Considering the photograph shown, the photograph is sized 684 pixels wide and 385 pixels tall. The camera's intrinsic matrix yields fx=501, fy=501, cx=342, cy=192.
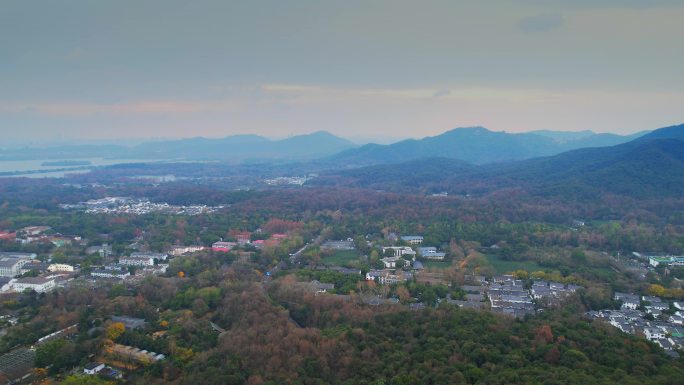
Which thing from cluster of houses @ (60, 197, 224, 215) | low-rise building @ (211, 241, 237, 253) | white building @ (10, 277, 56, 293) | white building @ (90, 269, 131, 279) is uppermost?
cluster of houses @ (60, 197, 224, 215)

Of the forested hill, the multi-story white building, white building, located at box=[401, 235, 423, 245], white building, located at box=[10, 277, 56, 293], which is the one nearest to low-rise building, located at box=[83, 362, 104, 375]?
white building, located at box=[10, 277, 56, 293]

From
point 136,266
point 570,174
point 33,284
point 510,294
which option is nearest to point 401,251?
point 510,294

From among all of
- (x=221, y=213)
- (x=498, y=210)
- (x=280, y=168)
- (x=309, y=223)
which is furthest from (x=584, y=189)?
(x=280, y=168)

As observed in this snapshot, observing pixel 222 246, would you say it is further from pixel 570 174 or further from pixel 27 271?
pixel 570 174

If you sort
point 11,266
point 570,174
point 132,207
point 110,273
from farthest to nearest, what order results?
point 570,174
point 132,207
point 11,266
point 110,273

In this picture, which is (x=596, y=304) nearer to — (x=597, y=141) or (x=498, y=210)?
(x=498, y=210)

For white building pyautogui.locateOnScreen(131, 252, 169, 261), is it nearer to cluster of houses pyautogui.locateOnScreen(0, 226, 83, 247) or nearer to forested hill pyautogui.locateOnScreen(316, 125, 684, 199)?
cluster of houses pyautogui.locateOnScreen(0, 226, 83, 247)
